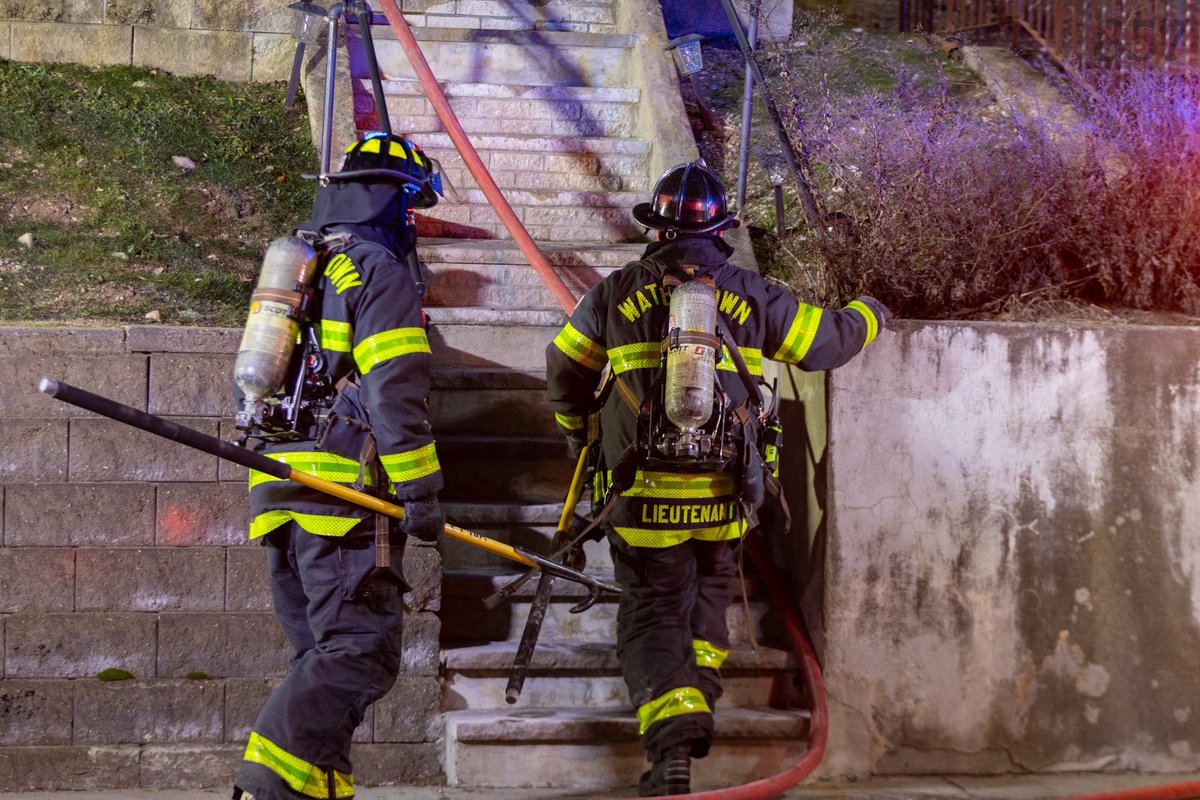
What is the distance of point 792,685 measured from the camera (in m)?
4.68

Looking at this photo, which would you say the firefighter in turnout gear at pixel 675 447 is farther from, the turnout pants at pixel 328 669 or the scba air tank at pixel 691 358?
the turnout pants at pixel 328 669

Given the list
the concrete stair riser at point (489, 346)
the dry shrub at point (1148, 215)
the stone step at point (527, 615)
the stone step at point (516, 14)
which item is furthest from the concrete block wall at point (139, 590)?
the stone step at point (516, 14)

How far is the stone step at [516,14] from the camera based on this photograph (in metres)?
9.61

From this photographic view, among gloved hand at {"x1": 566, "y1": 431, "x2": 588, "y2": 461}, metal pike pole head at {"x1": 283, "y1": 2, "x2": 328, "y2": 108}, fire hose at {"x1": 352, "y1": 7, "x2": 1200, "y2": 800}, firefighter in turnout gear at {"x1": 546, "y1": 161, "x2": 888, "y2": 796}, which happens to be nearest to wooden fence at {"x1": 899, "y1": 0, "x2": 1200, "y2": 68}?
metal pike pole head at {"x1": 283, "y1": 2, "x2": 328, "y2": 108}

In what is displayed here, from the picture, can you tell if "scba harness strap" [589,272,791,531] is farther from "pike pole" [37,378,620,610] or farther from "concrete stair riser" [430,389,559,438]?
"concrete stair riser" [430,389,559,438]

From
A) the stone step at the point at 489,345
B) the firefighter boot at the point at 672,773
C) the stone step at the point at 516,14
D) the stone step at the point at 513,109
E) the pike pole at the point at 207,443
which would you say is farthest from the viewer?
the stone step at the point at 516,14

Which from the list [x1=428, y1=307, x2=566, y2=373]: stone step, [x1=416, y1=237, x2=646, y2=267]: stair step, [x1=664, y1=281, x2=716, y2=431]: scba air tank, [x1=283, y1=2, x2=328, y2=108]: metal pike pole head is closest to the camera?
[x1=664, y1=281, x2=716, y2=431]: scba air tank

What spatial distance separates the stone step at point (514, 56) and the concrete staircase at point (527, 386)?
1cm

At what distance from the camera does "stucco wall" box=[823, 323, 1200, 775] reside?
456 centimetres

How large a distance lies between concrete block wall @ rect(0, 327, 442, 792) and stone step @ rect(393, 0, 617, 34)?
19.6 feet

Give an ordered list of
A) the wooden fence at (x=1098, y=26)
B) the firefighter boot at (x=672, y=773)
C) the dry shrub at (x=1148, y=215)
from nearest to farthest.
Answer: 1. the firefighter boot at (x=672, y=773)
2. the dry shrub at (x=1148, y=215)
3. the wooden fence at (x=1098, y=26)

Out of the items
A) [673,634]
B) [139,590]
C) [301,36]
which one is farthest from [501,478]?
[301,36]

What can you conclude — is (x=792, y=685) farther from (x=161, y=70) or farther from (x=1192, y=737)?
(x=161, y=70)

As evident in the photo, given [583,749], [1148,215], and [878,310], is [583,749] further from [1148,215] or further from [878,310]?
[1148,215]
